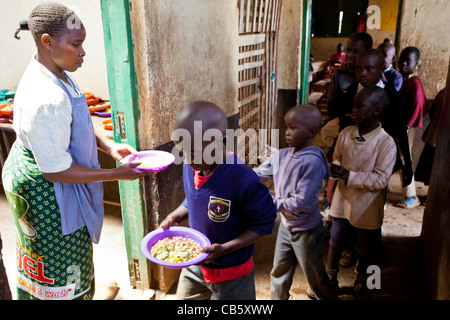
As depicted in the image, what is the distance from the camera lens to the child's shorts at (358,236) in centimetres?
279

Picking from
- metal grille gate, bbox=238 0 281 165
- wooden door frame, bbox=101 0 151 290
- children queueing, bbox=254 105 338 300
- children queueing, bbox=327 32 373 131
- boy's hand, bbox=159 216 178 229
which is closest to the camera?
boy's hand, bbox=159 216 178 229

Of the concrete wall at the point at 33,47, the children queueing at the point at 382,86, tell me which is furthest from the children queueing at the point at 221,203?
the concrete wall at the point at 33,47

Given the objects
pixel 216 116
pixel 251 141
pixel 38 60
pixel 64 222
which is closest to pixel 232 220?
pixel 216 116

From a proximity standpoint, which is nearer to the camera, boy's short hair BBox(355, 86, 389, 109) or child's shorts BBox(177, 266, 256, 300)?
child's shorts BBox(177, 266, 256, 300)

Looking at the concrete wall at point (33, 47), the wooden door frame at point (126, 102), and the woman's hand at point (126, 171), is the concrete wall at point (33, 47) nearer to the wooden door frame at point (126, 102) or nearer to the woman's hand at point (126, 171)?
the wooden door frame at point (126, 102)

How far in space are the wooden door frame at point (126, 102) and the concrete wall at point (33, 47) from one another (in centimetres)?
186

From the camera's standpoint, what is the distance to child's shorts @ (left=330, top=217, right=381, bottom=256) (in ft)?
9.14

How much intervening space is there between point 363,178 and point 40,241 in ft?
6.86

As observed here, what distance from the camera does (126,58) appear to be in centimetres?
240

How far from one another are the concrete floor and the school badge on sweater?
1.49 m

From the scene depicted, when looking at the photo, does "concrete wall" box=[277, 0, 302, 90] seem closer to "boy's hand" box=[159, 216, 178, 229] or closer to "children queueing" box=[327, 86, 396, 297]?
"children queueing" box=[327, 86, 396, 297]

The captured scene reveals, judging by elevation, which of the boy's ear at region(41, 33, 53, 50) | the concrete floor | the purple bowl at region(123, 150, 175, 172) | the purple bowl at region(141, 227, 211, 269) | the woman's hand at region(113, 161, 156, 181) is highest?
the boy's ear at region(41, 33, 53, 50)

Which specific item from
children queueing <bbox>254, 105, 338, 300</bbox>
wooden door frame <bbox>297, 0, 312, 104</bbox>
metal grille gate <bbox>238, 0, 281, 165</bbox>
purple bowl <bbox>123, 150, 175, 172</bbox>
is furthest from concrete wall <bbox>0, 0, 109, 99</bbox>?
wooden door frame <bbox>297, 0, 312, 104</bbox>

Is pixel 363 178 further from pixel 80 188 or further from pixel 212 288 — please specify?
pixel 80 188
